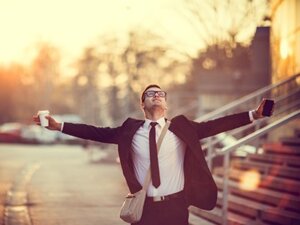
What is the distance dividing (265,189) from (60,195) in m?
4.91

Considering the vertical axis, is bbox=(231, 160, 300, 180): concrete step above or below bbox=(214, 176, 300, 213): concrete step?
above

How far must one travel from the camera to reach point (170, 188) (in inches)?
190

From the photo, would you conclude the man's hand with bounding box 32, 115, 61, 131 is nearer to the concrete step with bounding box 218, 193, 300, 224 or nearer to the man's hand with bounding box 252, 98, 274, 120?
the man's hand with bounding box 252, 98, 274, 120

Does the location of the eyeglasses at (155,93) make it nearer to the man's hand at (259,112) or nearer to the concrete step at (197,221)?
the man's hand at (259,112)

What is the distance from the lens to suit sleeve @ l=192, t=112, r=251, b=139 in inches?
192

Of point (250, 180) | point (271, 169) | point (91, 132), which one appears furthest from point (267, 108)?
point (250, 180)

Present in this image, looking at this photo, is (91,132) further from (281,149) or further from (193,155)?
(281,149)

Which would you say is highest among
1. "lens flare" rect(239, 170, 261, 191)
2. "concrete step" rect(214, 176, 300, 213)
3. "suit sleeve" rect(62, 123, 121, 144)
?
"suit sleeve" rect(62, 123, 121, 144)

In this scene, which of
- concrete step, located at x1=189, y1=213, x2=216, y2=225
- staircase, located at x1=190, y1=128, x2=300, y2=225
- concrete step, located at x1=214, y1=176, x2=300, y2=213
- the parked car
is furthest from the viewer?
the parked car

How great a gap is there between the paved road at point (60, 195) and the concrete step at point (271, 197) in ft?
6.68

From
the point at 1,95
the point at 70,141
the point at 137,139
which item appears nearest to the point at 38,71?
the point at 1,95

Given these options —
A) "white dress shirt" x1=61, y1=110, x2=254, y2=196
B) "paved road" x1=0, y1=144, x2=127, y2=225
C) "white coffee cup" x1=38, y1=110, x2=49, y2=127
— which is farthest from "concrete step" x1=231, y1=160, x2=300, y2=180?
"white coffee cup" x1=38, y1=110, x2=49, y2=127

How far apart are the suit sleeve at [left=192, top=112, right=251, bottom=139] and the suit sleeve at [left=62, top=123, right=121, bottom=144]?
0.66 meters

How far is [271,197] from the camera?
9.01 metres
